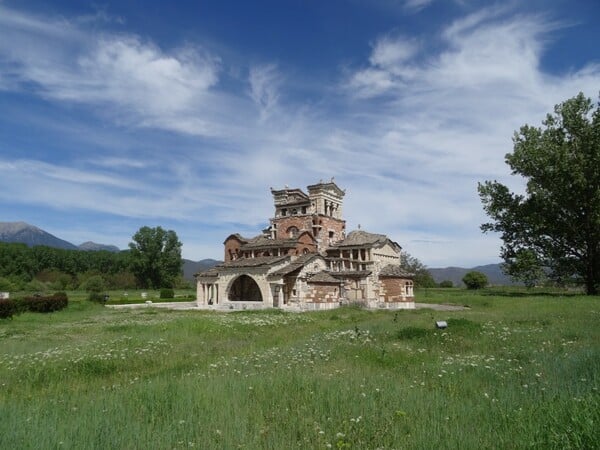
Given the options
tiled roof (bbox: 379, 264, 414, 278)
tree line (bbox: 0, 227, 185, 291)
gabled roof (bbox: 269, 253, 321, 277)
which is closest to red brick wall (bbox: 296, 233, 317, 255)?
gabled roof (bbox: 269, 253, 321, 277)

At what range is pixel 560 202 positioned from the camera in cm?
4219

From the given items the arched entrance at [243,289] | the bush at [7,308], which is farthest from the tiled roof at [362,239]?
the bush at [7,308]

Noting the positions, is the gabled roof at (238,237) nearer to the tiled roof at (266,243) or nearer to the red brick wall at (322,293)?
the tiled roof at (266,243)

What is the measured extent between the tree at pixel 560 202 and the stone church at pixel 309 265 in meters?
12.9

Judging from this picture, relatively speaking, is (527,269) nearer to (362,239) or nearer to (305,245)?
(362,239)

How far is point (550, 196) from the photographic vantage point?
42.7 metres

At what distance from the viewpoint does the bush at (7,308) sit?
31.5m

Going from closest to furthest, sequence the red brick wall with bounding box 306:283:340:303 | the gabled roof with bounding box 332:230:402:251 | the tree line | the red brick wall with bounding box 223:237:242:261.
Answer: the red brick wall with bounding box 306:283:340:303 → the gabled roof with bounding box 332:230:402:251 → the red brick wall with bounding box 223:237:242:261 → the tree line

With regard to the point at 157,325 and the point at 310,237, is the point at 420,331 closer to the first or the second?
the point at 157,325

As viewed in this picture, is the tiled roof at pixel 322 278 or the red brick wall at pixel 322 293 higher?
the tiled roof at pixel 322 278

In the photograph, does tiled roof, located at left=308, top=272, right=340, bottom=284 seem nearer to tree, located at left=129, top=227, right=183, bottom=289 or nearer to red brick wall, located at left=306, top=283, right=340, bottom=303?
red brick wall, located at left=306, top=283, right=340, bottom=303

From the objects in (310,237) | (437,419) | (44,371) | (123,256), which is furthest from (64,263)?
(437,419)

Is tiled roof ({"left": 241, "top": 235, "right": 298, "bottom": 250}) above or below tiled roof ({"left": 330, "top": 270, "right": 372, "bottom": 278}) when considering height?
above

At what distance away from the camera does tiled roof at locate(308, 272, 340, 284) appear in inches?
1614
